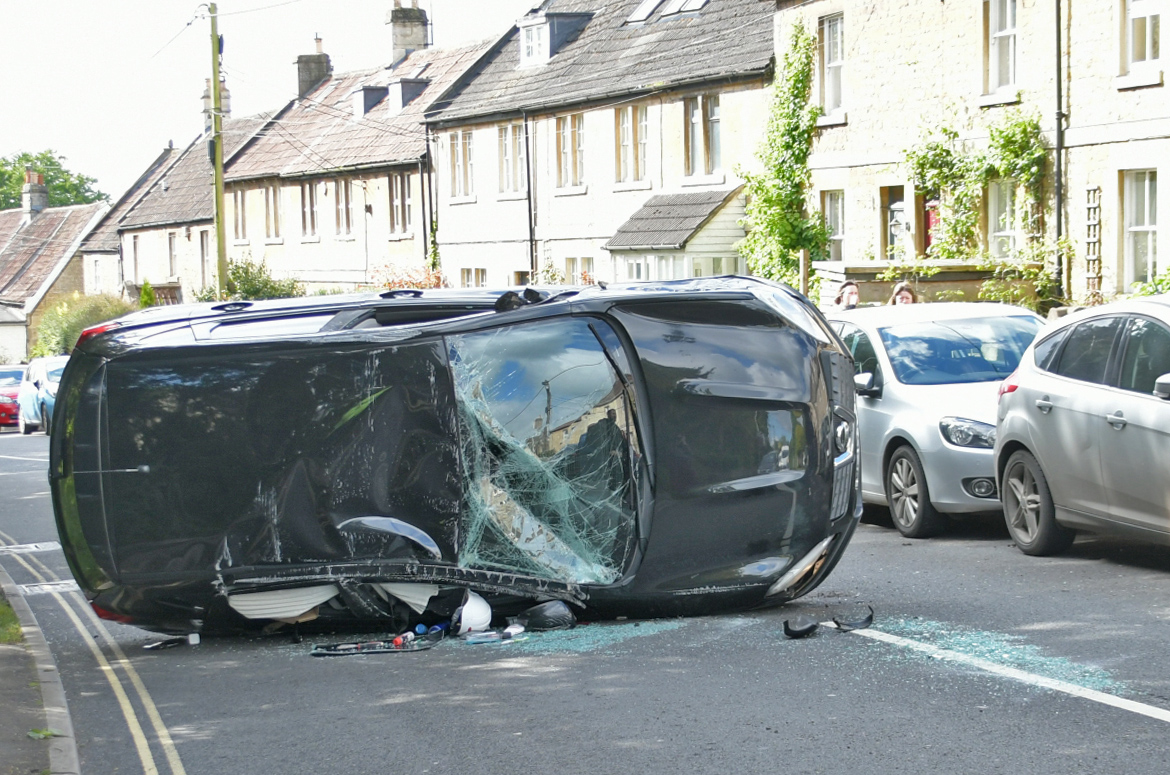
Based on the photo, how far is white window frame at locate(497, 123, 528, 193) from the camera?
3944cm

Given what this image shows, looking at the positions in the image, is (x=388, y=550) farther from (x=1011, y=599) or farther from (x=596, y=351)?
(x=1011, y=599)

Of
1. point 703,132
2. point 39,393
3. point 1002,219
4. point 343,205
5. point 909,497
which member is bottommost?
point 39,393

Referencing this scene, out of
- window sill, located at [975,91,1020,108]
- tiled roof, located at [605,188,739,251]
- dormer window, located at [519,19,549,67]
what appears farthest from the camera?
dormer window, located at [519,19,549,67]

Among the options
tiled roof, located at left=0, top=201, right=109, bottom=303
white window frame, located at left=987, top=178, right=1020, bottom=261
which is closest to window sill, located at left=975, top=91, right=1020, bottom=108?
white window frame, located at left=987, top=178, right=1020, bottom=261

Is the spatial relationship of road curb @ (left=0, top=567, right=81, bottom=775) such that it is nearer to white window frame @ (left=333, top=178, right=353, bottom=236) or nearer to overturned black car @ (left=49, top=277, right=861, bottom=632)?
overturned black car @ (left=49, top=277, right=861, bottom=632)

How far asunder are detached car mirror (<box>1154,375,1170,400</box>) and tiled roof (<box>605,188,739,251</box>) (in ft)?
74.1

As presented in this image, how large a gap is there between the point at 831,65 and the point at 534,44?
1464 cm

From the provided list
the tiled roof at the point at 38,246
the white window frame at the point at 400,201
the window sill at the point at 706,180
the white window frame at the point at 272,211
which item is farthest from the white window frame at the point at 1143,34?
the tiled roof at the point at 38,246

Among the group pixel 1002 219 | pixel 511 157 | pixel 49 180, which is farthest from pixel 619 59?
pixel 49 180

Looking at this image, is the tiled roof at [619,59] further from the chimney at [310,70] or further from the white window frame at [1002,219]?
the chimney at [310,70]

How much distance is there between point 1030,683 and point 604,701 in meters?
1.90

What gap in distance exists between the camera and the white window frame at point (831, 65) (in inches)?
1101

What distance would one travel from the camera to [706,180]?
32219mm

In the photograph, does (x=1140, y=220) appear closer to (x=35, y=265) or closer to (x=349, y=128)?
(x=349, y=128)
